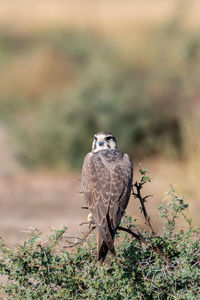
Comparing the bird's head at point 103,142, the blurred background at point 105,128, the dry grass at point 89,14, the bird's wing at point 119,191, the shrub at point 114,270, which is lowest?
the shrub at point 114,270

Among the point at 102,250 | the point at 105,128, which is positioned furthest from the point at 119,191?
the point at 105,128

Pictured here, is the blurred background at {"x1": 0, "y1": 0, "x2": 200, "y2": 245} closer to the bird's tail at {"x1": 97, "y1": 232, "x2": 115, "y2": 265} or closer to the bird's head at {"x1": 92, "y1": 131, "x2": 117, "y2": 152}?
the bird's head at {"x1": 92, "y1": 131, "x2": 117, "y2": 152}

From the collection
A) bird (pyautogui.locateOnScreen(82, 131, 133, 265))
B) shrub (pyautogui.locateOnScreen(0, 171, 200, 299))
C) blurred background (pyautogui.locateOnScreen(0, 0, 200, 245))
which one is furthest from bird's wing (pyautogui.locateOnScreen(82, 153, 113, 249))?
blurred background (pyautogui.locateOnScreen(0, 0, 200, 245))

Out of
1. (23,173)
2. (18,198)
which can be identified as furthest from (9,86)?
(18,198)

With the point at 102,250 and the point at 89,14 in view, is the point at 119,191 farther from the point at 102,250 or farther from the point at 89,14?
the point at 89,14

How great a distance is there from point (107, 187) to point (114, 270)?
28.7 inches

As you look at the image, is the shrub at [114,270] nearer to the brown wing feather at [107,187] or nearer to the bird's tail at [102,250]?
the bird's tail at [102,250]

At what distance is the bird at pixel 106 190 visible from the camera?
4.79 metres

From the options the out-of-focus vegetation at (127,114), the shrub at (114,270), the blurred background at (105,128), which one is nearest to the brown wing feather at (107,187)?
the shrub at (114,270)

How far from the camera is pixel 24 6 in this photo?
140 ft

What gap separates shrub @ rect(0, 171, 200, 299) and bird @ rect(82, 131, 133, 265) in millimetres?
133

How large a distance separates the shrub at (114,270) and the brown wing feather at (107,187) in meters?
0.18

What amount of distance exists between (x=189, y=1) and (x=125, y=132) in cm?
569

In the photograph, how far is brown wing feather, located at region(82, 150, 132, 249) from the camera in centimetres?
495
